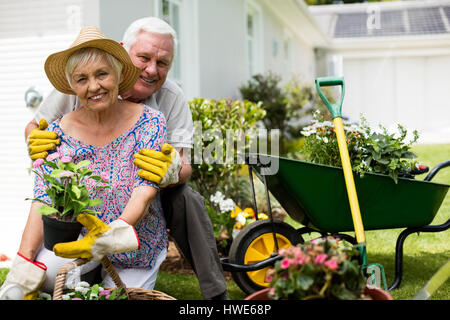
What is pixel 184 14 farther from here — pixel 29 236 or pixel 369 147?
pixel 29 236

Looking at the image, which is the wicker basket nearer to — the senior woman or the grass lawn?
the senior woman

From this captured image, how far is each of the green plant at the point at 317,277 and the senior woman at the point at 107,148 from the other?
2.02 feet

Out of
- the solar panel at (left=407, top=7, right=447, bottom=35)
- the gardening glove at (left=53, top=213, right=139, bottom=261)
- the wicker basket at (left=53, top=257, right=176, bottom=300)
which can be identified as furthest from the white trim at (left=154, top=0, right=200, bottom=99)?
the solar panel at (left=407, top=7, right=447, bottom=35)

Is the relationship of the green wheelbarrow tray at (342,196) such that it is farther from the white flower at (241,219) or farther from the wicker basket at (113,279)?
the wicker basket at (113,279)

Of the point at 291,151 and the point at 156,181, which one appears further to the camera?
the point at 291,151

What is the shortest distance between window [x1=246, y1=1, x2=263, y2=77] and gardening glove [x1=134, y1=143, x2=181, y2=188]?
22.7 ft

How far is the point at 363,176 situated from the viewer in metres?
2.75

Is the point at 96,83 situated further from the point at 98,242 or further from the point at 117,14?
the point at 117,14

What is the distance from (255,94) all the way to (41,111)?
5.58 m

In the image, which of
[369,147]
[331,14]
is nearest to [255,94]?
[369,147]

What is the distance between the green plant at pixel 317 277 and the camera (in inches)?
53.6

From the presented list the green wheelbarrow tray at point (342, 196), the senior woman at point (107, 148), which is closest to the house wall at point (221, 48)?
the green wheelbarrow tray at point (342, 196)

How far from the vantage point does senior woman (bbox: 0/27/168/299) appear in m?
1.90
